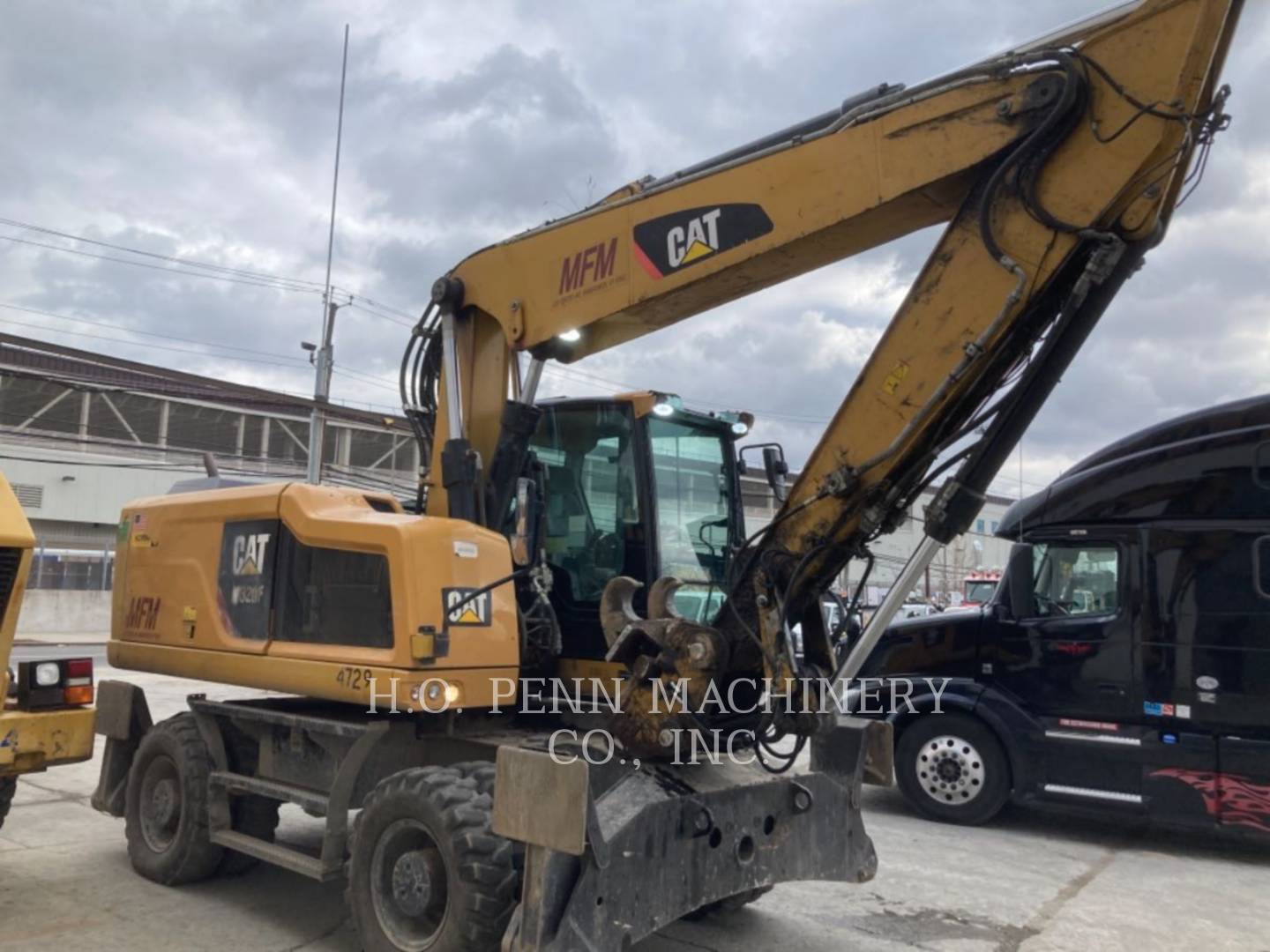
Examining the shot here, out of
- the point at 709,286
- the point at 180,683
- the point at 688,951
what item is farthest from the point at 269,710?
the point at 180,683

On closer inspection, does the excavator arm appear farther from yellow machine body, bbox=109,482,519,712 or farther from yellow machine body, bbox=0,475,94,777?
yellow machine body, bbox=0,475,94,777

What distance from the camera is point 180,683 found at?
15898 millimetres

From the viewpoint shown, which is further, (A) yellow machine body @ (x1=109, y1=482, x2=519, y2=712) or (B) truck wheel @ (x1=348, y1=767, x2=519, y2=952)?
(A) yellow machine body @ (x1=109, y1=482, x2=519, y2=712)

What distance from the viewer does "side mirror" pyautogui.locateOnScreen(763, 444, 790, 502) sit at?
222 inches

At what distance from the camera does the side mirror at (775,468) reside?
5645 millimetres

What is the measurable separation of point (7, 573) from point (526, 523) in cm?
267

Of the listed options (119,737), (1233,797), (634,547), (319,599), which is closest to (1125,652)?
(1233,797)

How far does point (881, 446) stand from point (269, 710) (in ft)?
11.6

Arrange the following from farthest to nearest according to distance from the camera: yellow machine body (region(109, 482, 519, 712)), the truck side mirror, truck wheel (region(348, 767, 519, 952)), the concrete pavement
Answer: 1. the truck side mirror
2. the concrete pavement
3. yellow machine body (region(109, 482, 519, 712))
4. truck wheel (region(348, 767, 519, 952))

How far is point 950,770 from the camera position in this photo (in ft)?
26.8

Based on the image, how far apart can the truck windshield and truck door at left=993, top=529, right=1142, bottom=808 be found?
3.60 meters

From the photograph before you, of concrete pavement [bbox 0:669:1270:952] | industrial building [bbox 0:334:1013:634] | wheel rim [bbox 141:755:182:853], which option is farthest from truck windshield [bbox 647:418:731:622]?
industrial building [bbox 0:334:1013:634]

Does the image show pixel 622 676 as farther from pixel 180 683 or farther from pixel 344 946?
pixel 180 683

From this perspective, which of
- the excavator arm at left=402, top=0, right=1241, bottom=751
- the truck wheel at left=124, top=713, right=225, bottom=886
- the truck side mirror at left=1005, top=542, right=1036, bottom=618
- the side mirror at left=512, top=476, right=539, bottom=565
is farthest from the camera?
the truck side mirror at left=1005, top=542, right=1036, bottom=618
